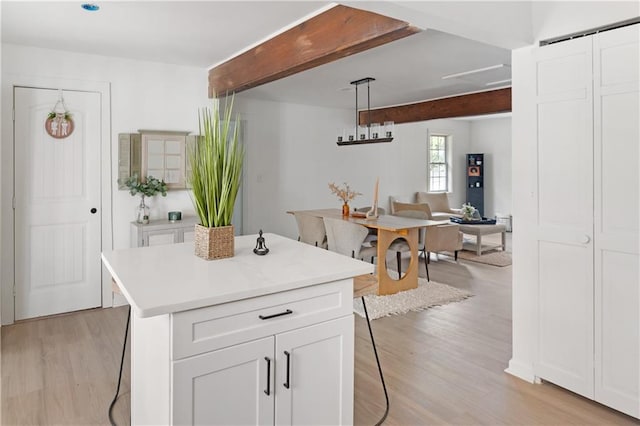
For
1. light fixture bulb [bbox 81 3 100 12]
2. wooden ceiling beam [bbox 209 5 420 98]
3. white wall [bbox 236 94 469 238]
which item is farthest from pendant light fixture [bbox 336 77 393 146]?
light fixture bulb [bbox 81 3 100 12]

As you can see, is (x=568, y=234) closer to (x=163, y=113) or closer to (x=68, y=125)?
(x=163, y=113)

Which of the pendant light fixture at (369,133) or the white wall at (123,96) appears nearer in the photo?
the white wall at (123,96)

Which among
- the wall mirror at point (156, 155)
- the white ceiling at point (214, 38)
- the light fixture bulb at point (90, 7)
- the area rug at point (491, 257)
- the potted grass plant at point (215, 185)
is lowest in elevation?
the area rug at point (491, 257)

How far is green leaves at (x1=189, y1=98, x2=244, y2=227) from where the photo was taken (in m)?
1.94

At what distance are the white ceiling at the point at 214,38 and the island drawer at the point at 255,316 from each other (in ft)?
4.12

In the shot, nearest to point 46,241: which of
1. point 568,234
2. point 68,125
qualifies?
point 68,125

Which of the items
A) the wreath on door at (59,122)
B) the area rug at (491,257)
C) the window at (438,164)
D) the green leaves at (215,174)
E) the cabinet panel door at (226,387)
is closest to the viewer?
the cabinet panel door at (226,387)

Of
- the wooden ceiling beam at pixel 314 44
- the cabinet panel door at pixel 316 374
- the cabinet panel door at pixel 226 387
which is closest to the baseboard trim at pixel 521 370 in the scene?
the cabinet panel door at pixel 316 374

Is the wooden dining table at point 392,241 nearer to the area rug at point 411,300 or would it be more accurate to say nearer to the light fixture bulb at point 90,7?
the area rug at point 411,300

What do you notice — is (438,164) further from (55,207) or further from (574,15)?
(55,207)

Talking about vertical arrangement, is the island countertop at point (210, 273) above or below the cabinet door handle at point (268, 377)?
above

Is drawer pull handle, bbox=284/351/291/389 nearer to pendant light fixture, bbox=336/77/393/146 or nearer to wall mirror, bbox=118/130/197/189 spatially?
wall mirror, bbox=118/130/197/189

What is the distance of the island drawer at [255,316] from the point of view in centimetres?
145

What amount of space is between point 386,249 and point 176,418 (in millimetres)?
3214
